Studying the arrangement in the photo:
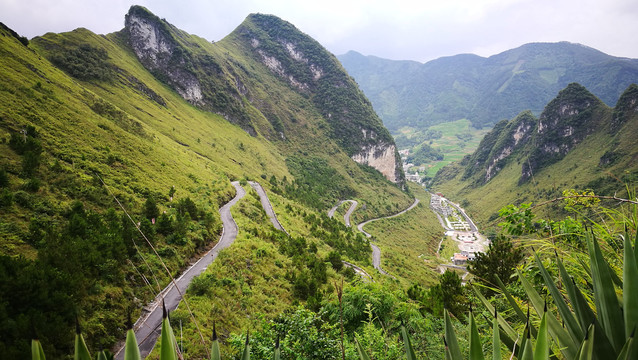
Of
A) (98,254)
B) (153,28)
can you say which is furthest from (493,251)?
(153,28)

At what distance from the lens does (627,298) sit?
6.78ft

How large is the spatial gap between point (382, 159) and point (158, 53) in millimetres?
84409

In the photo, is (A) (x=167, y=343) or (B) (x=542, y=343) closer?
(A) (x=167, y=343)

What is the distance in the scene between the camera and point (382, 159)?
11606 centimetres

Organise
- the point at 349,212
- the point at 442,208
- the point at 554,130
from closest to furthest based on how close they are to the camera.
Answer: the point at 349,212 < the point at 554,130 < the point at 442,208

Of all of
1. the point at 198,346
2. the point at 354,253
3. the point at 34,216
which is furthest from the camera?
the point at 354,253

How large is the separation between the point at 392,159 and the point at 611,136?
232 feet

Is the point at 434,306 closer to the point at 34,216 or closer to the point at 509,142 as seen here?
the point at 34,216

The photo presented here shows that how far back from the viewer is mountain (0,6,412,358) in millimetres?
7508

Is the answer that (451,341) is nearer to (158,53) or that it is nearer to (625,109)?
(158,53)

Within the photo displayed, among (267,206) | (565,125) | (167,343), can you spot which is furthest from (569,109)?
(167,343)

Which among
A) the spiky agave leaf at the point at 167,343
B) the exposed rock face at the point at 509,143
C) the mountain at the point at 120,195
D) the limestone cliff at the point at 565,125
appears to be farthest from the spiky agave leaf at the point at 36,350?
the exposed rock face at the point at 509,143

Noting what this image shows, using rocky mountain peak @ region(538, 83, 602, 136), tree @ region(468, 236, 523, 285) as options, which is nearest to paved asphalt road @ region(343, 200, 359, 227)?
tree @ region(468, 236, 523, 285)

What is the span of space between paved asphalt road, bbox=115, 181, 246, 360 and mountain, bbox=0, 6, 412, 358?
49 centimetres
